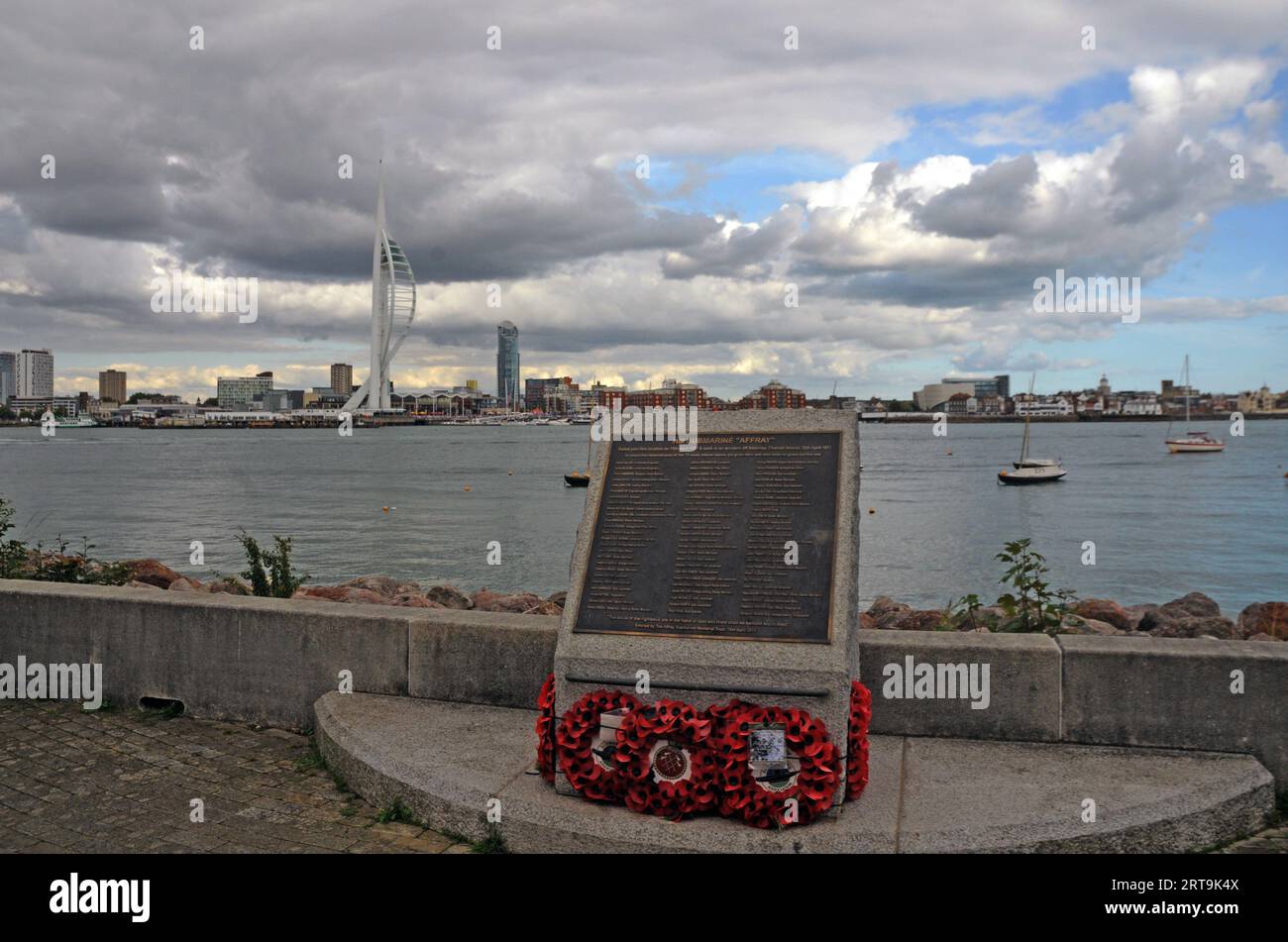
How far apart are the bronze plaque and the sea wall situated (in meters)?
1.00

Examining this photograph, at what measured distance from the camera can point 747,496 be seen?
6422 millimetres

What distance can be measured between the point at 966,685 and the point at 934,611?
8246mm

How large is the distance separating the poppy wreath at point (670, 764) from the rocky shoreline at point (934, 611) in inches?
192

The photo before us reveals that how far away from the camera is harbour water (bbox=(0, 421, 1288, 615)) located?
32.6 metres

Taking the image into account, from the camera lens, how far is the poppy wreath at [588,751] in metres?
5.77

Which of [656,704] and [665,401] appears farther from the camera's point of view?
[665,401]

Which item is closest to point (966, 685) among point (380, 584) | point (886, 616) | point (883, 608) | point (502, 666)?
point (502, 666)

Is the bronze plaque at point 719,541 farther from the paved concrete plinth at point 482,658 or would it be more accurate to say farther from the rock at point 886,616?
the rock at point 886,616

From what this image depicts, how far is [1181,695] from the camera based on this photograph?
245 inches

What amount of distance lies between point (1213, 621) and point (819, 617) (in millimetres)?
9739

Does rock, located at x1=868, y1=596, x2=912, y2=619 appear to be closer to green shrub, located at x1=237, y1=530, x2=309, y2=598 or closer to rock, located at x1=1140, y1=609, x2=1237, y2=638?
rock, located at x1=1140, y1=609, x2=1237, y2=638

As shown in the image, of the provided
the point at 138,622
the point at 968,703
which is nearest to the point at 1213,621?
the point at 968,703

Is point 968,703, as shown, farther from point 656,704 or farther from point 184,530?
point 184,530

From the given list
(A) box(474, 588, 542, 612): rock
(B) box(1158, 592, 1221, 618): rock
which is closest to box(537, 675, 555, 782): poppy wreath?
(A) box(474, 588, 542, 612): rock
